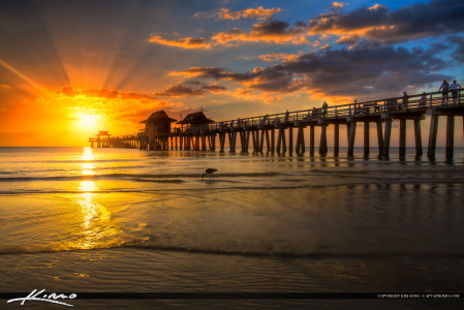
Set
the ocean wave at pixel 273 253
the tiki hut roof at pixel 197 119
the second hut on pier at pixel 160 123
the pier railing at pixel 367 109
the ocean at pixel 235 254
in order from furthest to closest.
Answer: the second hut on pier at pixel 160 123
the tiki hut roof at pixel 197 119
the pier railing at pixel 367 109
the ocean wave at pixel 273 253
the ocean at pixel 235 254

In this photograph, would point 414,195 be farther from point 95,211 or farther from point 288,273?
point 95,211

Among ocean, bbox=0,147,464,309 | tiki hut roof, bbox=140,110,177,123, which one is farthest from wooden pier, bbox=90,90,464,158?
tiki hut roof, bbox=140,110,177,123

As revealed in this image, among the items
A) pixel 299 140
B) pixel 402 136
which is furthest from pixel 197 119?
pixel 402 136

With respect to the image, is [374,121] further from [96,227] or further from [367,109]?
[96,227]

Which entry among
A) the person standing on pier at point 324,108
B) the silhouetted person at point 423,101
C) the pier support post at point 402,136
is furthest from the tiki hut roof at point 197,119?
the silhouetted person at point 423,101

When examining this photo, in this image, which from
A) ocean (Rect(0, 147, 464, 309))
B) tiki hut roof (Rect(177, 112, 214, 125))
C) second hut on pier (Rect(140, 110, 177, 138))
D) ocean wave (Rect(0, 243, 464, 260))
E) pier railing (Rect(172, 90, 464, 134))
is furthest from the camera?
second hut on pier (Rect(140, 110, 177, 138))

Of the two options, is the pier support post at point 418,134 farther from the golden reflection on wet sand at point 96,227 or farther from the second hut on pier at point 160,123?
the second hut on pier at point 160,123

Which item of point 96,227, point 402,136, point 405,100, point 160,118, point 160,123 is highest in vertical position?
point 160,118

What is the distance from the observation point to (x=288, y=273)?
244cm

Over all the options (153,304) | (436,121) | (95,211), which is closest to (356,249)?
(153,304)

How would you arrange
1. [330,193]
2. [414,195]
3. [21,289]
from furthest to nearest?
1. [330,193]
2. [414,195]
3. [21,289]

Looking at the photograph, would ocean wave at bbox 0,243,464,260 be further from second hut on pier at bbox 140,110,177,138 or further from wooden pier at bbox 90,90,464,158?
second hut on pier at bbox 140,110,177,138

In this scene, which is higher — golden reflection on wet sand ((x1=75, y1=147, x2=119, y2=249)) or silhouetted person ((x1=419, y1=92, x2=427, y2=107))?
silhouetted person ((x1=419, y1=92, x2=427, y2=107))

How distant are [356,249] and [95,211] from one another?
3963 millimetres
